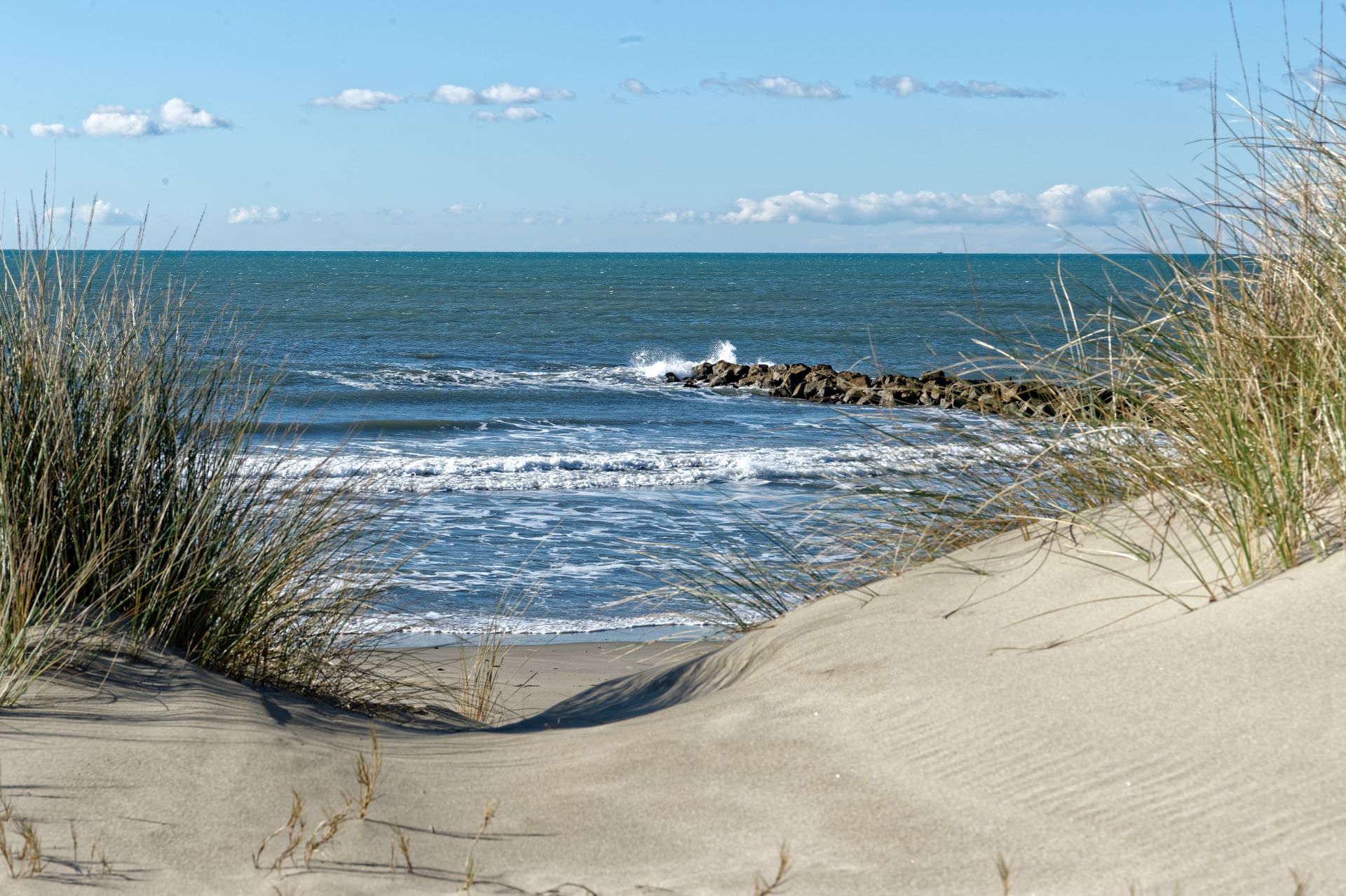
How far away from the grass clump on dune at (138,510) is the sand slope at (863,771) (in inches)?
10.0

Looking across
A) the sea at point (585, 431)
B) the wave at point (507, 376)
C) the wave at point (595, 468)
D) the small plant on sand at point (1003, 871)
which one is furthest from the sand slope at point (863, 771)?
the wave at point (507, 376)

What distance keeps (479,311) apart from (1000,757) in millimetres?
44092

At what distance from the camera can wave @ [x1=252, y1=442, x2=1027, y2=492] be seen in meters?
12.3

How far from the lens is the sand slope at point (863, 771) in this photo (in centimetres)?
210

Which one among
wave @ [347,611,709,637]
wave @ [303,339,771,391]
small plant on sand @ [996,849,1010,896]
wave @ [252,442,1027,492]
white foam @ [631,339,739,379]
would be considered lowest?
wave @ [347,611,709,637]

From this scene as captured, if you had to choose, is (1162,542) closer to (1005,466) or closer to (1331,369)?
(1331,369)

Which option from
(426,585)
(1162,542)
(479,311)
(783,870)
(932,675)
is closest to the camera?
(783,870)

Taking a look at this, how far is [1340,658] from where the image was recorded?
2.38 metres

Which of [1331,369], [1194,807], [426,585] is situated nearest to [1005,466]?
[1331,369]

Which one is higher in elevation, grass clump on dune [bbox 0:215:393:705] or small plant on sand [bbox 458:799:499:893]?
grass clump on dune [bbox 0:215:393:705]

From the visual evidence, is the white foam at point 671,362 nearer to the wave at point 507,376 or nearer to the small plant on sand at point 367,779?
the wave at point 507,376

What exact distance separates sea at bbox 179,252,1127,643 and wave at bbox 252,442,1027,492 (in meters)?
0.06

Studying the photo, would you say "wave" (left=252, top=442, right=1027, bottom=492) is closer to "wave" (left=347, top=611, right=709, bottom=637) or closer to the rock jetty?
the rock jetty

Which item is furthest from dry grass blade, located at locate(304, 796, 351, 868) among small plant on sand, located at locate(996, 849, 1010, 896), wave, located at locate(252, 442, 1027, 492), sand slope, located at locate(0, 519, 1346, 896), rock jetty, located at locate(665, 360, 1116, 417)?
rock jetty, located at locate(665, 360, 1116, 417)
